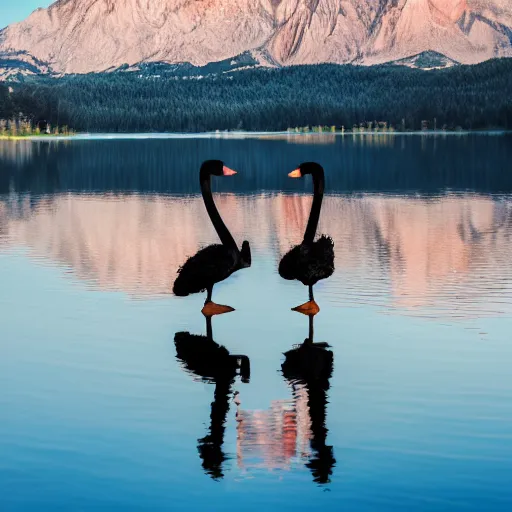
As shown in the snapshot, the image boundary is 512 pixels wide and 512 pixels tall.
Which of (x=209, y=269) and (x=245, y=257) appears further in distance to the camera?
(x=245, y=257)

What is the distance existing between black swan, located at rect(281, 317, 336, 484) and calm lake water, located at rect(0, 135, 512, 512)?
4 cm

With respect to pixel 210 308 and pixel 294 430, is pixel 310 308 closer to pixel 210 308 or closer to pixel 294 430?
pixel 210 308

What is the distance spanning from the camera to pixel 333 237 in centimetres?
2703

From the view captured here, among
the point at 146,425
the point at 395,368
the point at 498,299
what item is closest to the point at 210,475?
the point at 146,425

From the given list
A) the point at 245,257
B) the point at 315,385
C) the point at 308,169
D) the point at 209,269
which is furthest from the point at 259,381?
the point at 308,169

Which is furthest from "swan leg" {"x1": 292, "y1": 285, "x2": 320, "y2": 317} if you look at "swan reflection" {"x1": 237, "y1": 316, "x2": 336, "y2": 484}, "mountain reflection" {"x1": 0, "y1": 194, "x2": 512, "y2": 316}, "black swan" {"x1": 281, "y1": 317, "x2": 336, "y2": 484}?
"swan reflection" {"x1": 237, "y1": 316, "x2": 336, "y2": 484}

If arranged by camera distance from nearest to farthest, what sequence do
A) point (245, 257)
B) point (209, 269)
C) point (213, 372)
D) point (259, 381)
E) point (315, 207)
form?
point (259, 381), point (213, 372), point (209, 269), point (245, 257), point (315, 207)

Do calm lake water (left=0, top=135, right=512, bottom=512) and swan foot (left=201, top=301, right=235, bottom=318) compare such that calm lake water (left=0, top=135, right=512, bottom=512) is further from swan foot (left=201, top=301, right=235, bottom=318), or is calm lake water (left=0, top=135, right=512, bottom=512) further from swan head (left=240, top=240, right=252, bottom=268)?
swan head (left=240, top=240, right=252, bottom=268)

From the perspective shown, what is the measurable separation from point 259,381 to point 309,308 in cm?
415

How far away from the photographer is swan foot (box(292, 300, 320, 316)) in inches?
652

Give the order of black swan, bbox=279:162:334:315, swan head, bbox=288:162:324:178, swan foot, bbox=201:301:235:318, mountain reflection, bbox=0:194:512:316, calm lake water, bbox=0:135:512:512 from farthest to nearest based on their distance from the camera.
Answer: mountain reflection, bbox=0:194:512:316, swan head, bbox=288:162:324:178, swan foot, bbox=201:301:235:318, black swan, bbox=279:162:334:315, calm lake water, bbox=0:135:512:512

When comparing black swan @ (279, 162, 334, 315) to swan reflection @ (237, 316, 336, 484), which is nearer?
swan reflection @ (237, 316, 336, 484)

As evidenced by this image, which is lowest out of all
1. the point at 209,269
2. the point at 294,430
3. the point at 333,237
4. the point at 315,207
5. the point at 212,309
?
the point at 294,430

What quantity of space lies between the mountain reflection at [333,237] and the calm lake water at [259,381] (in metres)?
0.10
